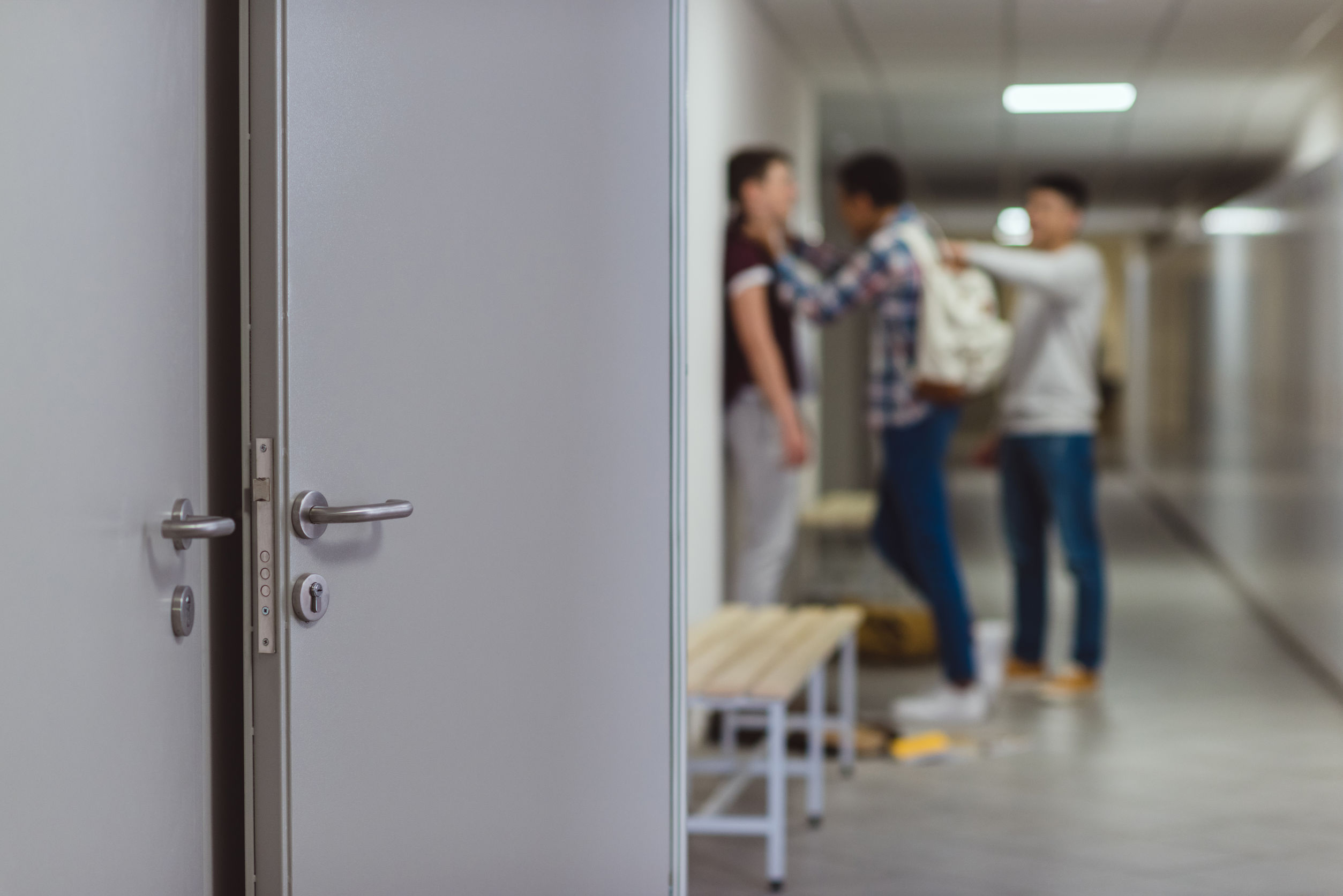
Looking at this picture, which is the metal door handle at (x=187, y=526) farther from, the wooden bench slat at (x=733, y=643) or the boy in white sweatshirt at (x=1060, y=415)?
the boy in white sweatshirt at (x=1060, y=415)

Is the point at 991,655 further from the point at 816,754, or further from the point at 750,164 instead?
the point at 750,164

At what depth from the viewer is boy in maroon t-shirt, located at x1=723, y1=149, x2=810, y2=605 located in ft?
14.7

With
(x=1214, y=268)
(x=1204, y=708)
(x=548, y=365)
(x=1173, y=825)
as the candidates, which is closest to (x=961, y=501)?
(x=1214, y=268)

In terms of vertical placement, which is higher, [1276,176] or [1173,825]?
[1276,176]

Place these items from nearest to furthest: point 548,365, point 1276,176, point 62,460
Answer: point 62,460
point 548,365
point 1276,176

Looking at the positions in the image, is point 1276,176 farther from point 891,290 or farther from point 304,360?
point 304,360

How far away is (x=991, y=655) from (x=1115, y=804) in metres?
1.47

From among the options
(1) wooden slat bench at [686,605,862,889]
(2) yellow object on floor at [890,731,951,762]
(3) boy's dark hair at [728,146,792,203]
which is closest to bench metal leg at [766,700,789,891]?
(1) wooden slat bench at [686,605,862,889]

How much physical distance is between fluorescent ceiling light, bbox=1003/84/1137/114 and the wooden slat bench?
70.3 inches

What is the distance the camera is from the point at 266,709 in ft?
6.54

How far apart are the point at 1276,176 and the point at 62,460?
20.5ft

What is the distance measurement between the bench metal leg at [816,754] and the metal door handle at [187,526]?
1964mm

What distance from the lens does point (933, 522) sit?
4.67 meters

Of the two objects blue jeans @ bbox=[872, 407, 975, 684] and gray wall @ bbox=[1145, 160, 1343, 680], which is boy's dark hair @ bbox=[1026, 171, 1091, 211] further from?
blue jeans @ bbox=[872, 407, 975, 684]
